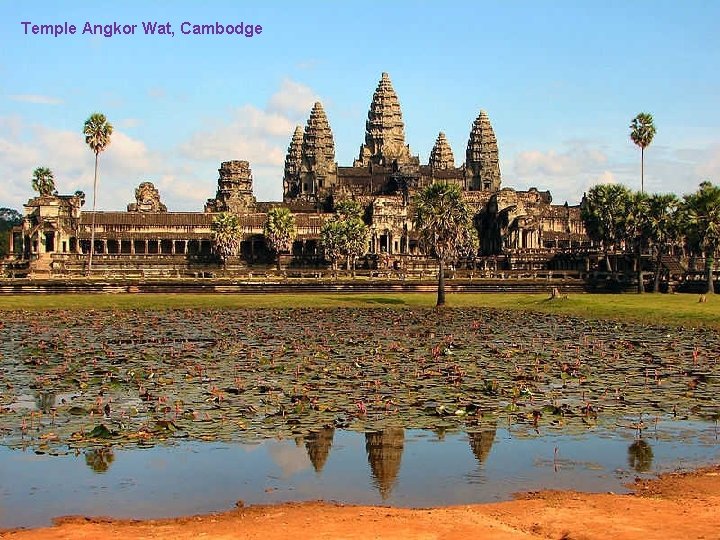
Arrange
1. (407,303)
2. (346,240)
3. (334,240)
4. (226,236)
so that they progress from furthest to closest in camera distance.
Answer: (226,236) < (334,240) < (346,240) < (407,303)

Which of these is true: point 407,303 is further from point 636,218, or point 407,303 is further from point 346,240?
point 346,240

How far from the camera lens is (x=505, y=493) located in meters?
13.1

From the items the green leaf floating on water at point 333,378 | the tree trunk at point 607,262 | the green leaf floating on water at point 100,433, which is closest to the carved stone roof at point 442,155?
the tree trunk at point 607,262

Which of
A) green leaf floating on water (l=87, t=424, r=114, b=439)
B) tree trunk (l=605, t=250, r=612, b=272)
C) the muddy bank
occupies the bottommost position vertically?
the muddy bank

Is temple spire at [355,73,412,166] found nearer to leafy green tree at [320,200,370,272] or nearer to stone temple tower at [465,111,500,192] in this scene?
stone temple tower at [465,111,500,192]

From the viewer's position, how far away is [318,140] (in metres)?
176

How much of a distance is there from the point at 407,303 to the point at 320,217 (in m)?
81.9

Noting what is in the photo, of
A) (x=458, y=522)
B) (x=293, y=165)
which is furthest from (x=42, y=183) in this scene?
(x=458, y=522)

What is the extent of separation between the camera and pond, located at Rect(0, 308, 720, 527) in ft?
44.3

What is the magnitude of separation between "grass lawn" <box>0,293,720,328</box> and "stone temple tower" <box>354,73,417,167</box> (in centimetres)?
11597

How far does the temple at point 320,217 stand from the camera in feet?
389

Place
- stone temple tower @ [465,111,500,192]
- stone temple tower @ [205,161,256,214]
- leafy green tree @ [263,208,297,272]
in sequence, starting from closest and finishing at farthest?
leafy green tree @ [263,208,297,272] → stone temple tower @ [205,161,256,214] → stone temple tower @ [465,111,500,192]

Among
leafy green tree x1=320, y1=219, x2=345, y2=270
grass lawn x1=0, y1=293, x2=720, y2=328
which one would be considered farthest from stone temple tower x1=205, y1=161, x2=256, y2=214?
grass lawn x1=0, y1=293, x2=720, y2=328

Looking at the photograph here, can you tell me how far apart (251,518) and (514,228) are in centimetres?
12196
